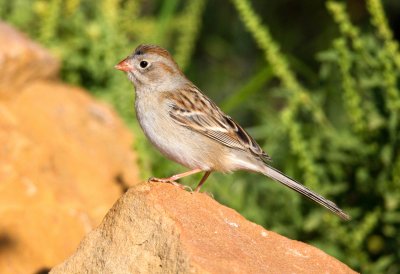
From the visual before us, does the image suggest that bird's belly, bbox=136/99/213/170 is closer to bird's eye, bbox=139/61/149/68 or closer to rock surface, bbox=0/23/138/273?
bird's eye, bbox=139/61/149/68

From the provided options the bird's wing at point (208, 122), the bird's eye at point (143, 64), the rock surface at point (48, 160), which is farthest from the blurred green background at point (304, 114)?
the bird's eye at point (143, 64)

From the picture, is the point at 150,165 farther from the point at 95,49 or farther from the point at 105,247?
the point at 105,247

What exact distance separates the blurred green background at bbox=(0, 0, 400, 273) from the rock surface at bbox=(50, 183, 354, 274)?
1521 millimetres

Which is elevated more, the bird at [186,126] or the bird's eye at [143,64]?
the bird's eye at [143,64]

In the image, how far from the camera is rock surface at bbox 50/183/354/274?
404cm

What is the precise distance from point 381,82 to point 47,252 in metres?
2.44

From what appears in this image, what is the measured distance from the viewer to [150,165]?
22.4ft

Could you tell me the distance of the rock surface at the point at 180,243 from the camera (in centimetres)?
404

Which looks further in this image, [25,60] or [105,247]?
[25,60]

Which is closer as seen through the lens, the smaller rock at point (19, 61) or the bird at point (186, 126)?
the bird at point (186, 126)

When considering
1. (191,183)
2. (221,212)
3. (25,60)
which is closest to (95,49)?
(25,60)

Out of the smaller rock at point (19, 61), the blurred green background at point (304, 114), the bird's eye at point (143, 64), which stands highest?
the smaller rock at point (19, 61)

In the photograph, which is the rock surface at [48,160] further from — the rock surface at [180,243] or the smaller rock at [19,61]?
the rock surface at [180,243]

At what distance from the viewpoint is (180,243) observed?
13.2 feet
